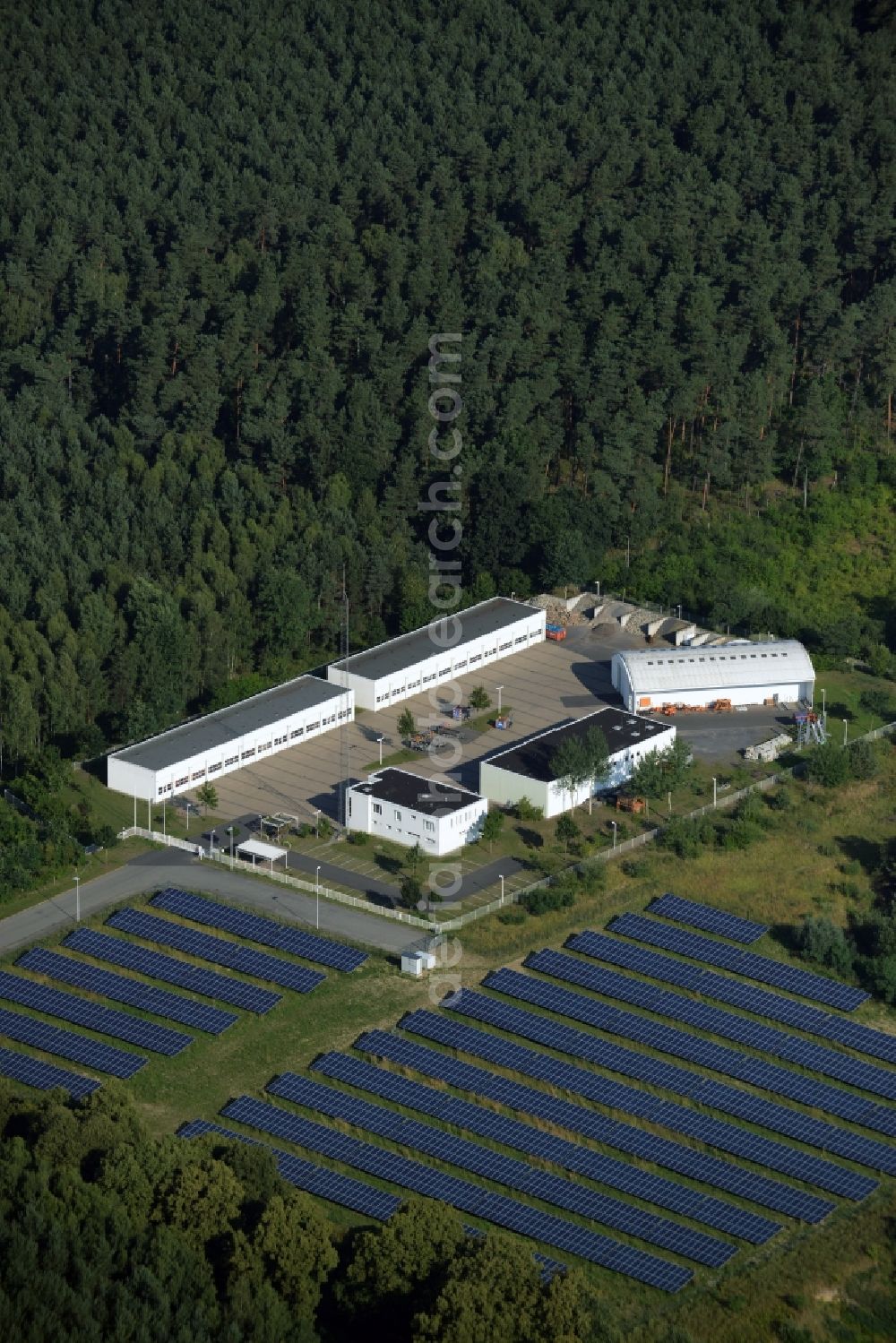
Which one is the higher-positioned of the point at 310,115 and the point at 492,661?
the point at 310,115

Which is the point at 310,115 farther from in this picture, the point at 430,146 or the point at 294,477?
the point at 294,477

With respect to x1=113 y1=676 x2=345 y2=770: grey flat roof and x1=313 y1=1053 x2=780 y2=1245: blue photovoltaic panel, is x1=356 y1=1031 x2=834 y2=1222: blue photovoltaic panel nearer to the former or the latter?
x1=313 y1=1053 x2=780 y2=1245: blue photovoltaic panel

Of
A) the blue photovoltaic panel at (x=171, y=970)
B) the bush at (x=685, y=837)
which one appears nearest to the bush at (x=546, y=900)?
the bush at (x=685, y=837)

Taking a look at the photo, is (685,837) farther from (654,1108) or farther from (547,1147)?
(547,1147)

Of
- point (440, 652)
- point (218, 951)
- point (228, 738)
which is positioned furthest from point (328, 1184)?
point (440, 652)

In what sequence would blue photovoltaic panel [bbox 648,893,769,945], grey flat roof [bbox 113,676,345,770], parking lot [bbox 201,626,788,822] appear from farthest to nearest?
1. grey flat roof [bbox 113,676,345,770]
2. parking lot [bbox 201,626,788,822]
3. blue photovoltaic panel [bbox 648,893,769,945]

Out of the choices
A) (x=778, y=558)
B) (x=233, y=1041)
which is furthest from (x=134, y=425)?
(x=233, y=1041)

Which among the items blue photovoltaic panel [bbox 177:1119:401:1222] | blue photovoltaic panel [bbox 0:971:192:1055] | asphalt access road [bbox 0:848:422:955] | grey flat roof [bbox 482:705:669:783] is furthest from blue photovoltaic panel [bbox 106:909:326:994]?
grey flat roof [bbox 482:705:669:783]

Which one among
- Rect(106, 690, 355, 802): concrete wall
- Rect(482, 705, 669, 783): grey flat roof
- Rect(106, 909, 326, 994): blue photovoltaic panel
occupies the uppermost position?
Rect(482, 705, 669, 783): grey flat roof
